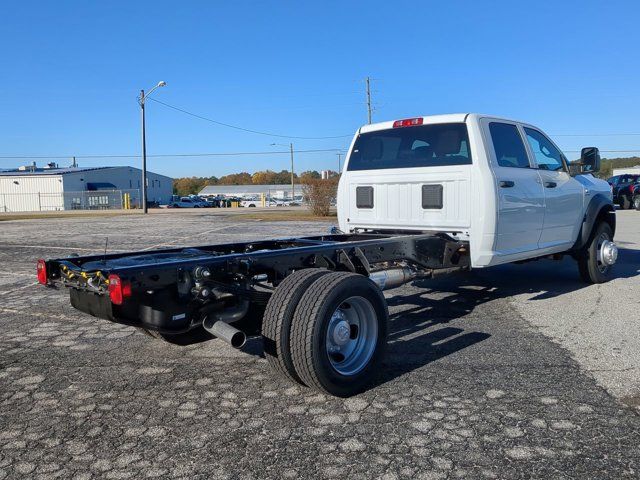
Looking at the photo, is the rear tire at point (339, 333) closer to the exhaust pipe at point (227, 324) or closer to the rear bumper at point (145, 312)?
the exhaust pipe at point (227, 324)

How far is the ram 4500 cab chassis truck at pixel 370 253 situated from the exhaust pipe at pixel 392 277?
15 millimetres

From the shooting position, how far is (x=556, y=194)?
714 centimetres

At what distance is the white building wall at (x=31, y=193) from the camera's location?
190 ft

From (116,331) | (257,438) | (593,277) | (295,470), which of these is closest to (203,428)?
(257,438)

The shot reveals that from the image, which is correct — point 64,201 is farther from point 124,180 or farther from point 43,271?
point 43,271

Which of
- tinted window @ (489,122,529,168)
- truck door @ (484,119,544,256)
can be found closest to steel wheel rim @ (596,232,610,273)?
truck door @ (484,119,544,256)

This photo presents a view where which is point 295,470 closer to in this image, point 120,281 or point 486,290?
point 120,281

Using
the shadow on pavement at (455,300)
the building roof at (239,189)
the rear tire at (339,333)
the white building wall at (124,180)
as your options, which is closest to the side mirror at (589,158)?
the shadow on pavement at (455,300)

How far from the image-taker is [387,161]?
22.7ft

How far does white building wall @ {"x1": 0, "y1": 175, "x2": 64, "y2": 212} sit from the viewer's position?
58.0 m

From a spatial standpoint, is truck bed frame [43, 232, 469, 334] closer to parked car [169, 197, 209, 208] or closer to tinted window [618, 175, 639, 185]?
tinted window [618, 175, 639, 185]

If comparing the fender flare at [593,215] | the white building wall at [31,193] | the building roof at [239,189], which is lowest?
the fender flare at [593,215]

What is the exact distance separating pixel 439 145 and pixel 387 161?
706 mm

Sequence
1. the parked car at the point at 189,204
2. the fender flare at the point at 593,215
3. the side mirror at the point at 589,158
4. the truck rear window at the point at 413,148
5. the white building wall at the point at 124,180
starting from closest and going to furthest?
the truck rear window at the point at 413,148 → the side mirror at the point at 589,158 → the fender flare at the point at 593,215 → the parked car at the point at 189,204 → the white building wall at the point at 124,180
